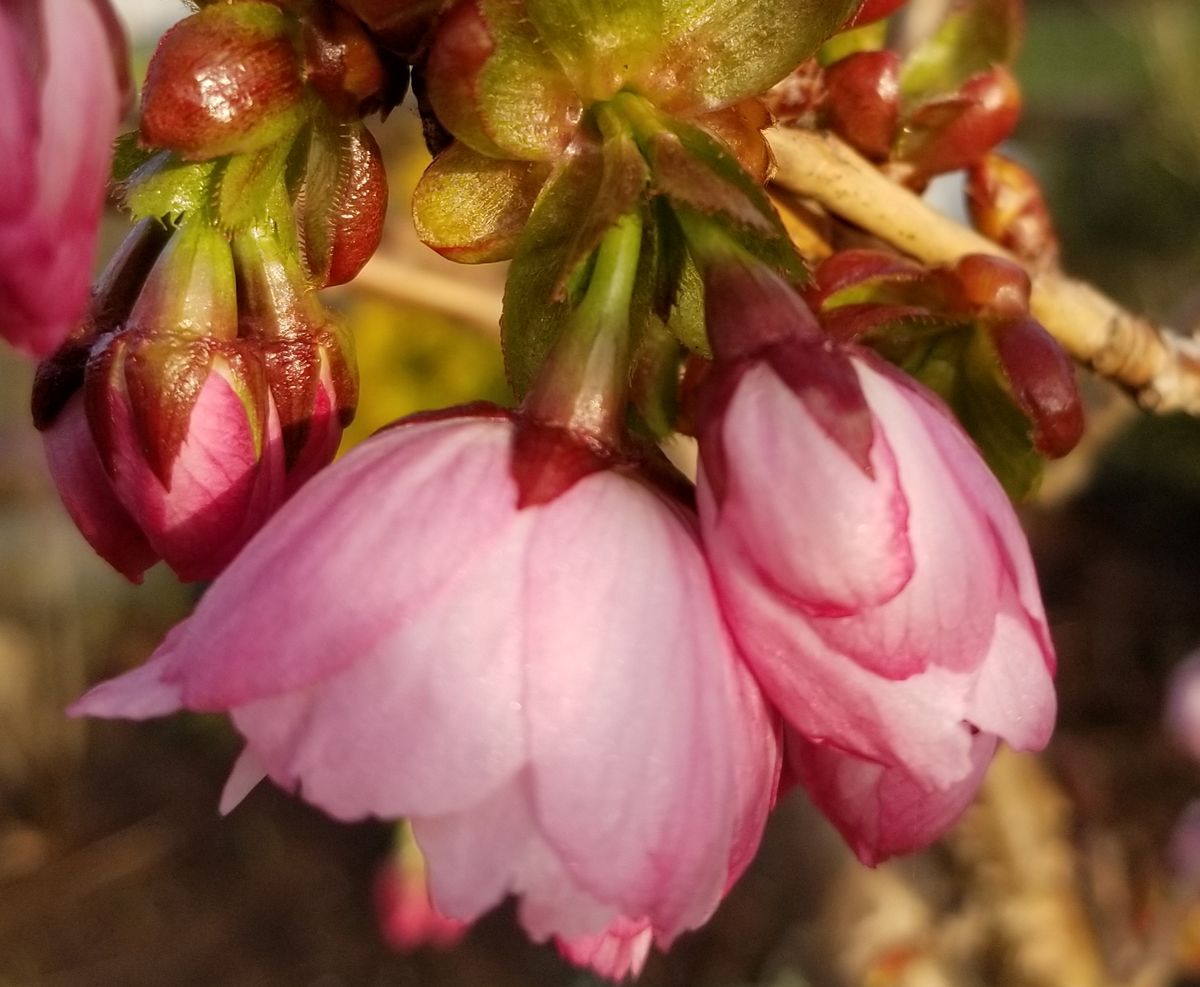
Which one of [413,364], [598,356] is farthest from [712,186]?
[413,364]

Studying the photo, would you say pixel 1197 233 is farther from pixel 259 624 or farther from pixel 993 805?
pixel 259 624

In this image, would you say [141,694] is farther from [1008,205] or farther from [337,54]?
[1008,205]

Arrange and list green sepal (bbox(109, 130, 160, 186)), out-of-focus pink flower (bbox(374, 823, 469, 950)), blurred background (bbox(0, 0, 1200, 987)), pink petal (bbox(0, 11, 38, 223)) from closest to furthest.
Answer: pink petal (bbox(0, 11, 38, 223)) < green sepal (bbox(109, 130, 160, 186)) < blurred background (bbox(0, 0, 1200, 987)) < out-of-focus pink flower (bbox(374, 823, 469, 950))

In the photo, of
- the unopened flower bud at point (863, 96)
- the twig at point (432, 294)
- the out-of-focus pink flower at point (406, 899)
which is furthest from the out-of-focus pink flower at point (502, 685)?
the out-of-focus pink flower at point (406, 899)

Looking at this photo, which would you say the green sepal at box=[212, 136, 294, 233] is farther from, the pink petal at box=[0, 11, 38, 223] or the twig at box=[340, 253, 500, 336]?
the twig at box=[340, 253, 500, 336]

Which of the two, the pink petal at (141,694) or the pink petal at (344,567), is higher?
the pink petal at (344,567)

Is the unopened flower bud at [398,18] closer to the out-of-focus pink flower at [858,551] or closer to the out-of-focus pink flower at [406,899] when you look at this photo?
the out-of-focus pink flower at [858,551]

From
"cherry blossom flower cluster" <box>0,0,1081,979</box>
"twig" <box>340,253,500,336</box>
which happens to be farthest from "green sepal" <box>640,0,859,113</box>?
"twig" <box>340,253,500,336</box>
